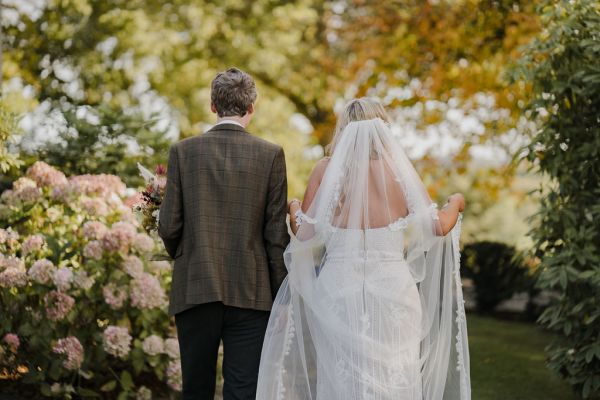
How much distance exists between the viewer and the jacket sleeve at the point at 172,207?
138 inches

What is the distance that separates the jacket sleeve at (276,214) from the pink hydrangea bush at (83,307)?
169 cm

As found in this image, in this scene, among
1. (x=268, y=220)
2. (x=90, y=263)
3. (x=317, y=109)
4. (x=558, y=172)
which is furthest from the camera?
(x=317, y=109)

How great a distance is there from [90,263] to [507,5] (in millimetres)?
7165

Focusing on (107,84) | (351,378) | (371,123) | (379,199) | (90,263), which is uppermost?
(107,84)

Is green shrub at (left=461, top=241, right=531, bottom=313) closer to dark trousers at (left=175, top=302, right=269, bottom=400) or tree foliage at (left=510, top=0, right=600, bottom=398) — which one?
tree foliage at (left=510, top=0, right=600, bottom=398)

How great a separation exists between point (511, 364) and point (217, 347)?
5.36m

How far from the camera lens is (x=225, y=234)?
11.4 feet

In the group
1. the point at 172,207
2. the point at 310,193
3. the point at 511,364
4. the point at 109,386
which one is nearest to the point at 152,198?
the point at 172,207

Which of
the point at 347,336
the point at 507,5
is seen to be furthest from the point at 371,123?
the point at 507,5

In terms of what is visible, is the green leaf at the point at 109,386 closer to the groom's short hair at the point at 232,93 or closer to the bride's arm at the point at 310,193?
the bride's arm at the point at 310,193

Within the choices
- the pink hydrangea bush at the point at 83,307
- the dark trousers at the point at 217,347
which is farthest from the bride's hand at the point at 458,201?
the pink hydrangea bush at the point at 83,307

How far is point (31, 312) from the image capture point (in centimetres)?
523

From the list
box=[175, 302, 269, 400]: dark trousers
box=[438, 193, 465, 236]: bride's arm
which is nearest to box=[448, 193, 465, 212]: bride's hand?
box=[438, 193, 465, 236]: bride's arm

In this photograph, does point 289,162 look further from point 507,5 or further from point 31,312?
point 31,312
